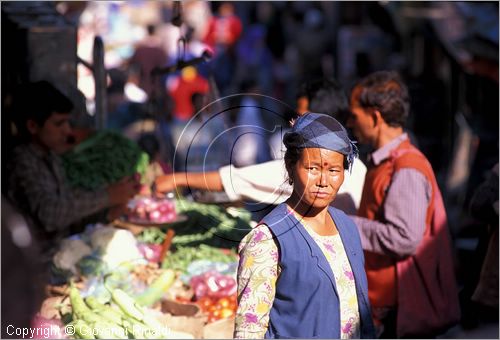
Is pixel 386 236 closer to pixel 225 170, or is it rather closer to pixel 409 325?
pixel 409 325

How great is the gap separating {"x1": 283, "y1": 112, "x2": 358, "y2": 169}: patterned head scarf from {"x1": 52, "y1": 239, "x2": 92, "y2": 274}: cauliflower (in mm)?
2146

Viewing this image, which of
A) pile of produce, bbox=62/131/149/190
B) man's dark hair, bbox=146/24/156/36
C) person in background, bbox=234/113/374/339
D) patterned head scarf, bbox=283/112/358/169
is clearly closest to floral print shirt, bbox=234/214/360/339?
person in background, bbox=234/113/374/339

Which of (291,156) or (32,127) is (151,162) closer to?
(32,127)

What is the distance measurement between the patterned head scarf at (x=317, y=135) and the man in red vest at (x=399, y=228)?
49.1 inches

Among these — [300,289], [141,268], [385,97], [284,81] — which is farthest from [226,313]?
[284,81]

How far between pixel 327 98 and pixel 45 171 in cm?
150

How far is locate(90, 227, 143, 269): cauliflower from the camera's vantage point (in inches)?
194

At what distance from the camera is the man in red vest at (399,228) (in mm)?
4230

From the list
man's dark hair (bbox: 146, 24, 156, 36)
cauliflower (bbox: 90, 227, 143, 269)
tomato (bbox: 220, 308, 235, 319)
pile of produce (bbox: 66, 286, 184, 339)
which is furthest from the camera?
man's dark hair (bbox: 146, 24, 156, 36)

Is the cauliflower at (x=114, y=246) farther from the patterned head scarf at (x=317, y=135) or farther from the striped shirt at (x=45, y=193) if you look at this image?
the patterned head scarf at (x=317, y=135)

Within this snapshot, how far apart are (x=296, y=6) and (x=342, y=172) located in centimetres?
1199

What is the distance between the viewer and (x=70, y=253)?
4883 millimetres

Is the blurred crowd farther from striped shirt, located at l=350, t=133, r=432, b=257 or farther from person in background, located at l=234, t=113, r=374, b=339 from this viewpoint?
striped shirt, located at l=350, t=133, r=432, b=257

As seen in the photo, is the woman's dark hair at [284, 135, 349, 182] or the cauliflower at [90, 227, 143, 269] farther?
the cauliflower at [90, 227, 143, 269]
